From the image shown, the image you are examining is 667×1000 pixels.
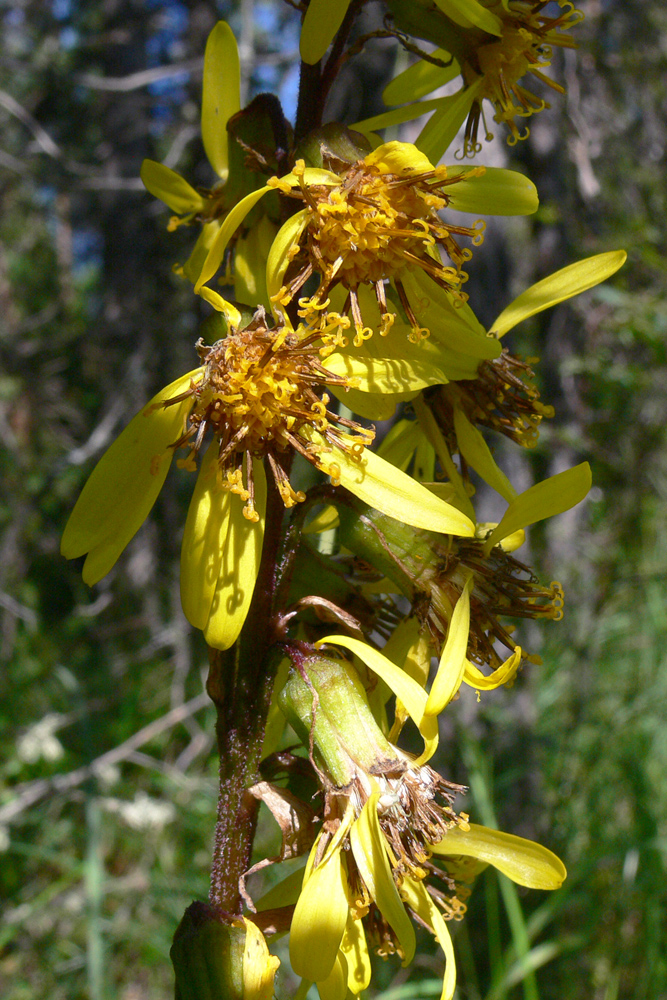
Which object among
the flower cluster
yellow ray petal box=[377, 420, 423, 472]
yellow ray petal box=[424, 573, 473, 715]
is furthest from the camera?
yellow ray petal box=[377, 420, 423, 472]

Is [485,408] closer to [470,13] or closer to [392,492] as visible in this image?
[392,492]

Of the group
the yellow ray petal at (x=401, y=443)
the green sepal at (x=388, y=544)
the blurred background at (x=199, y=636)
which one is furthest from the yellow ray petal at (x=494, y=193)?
the blurred background at (x=199, y=636)

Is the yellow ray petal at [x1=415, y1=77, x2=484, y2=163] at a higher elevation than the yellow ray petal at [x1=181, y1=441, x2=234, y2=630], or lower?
higher

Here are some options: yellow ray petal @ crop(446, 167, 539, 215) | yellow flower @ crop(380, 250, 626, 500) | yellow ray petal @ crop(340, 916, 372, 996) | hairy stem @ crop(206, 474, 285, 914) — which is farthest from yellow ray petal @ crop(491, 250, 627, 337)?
yellow ray petal @ crop(340, 916, 372, 996)

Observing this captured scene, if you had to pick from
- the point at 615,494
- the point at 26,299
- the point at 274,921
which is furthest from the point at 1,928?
the point at 26,299

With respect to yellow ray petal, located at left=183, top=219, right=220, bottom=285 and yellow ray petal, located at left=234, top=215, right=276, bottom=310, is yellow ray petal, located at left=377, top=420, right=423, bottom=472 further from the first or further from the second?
yellow ray petal, located at left=183, top=219, right=220, bottom=285

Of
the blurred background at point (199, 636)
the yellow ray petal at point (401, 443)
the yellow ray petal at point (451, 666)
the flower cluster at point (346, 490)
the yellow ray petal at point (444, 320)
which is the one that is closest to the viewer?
the yellow ray petal at point (451, 666)

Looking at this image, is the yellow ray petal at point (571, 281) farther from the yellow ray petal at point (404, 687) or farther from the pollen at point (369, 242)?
the yellow ray petal at point (404, 687)

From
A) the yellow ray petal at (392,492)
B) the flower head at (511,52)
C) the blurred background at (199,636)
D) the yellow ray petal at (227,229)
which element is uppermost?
the flower head at (511,52)

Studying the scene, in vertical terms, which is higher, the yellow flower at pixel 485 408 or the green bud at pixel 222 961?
the yellow flower at pixel 485 408
